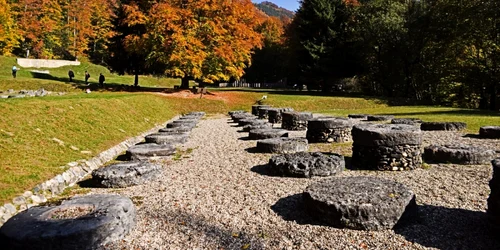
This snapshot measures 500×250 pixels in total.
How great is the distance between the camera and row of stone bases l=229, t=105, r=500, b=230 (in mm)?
5617

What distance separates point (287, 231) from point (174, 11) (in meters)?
28.0

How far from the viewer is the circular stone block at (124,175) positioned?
8320 mm

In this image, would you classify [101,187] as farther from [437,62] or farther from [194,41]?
[437,62]

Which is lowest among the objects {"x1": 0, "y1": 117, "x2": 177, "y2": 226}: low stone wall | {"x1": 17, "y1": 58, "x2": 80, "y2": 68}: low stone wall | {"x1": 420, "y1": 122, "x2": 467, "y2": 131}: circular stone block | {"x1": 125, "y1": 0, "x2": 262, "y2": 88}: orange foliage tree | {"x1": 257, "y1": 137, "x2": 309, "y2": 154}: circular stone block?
{"x1": 0, "y1": 117, "x2": 177, "y2": 226}: low stone wall

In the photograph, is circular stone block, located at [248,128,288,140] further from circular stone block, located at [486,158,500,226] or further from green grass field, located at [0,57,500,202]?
circular stone block, located at [486,158,500,226]

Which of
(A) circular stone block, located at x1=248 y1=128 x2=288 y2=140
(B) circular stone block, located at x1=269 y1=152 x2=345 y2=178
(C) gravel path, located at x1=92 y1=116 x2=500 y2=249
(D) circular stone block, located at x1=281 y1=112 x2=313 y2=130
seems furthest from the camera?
(D) circular stone block, located at x1=281 y1=112 x2=313 y2=130

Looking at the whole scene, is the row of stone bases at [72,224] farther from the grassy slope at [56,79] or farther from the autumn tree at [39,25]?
the autumn tree at [39,25]

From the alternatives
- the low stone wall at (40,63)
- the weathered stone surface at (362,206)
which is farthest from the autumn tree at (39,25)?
the weathered stone surface at (362,206)

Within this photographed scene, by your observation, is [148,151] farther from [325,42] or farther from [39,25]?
[39,25]

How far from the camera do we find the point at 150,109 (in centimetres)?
2317

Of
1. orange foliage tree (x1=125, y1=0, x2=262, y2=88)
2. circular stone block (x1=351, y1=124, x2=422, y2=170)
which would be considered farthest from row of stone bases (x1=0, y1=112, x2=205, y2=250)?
orange foliage tree (x1=125, y1=0, x2=262, y2=88)

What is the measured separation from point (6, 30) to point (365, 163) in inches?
2080

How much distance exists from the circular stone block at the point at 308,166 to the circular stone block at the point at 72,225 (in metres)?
3.95

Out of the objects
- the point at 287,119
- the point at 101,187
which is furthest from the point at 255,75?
the point at 101,187
